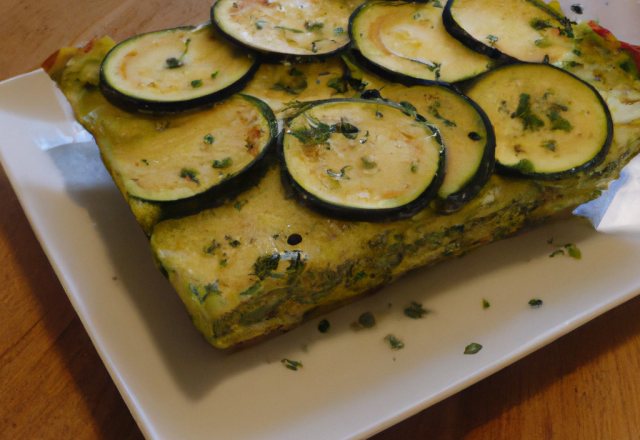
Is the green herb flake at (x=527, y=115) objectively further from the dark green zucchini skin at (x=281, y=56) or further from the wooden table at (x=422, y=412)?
the wooden table at (x=422, y=412)

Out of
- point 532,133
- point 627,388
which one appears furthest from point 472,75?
point 627,388

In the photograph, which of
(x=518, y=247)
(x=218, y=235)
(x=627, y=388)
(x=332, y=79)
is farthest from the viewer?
(x=518, y=247)

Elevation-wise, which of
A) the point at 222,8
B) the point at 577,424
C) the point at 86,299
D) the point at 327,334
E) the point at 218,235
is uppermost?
the point at 222,8

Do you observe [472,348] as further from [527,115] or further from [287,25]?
[287,25]

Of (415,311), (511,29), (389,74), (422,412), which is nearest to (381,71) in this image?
(389,74)

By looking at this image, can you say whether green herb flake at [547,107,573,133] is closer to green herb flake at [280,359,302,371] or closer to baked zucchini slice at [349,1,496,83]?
baked zucchini slice at [349,1,496,83]

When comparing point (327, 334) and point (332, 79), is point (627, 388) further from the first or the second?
point (332, 79)
